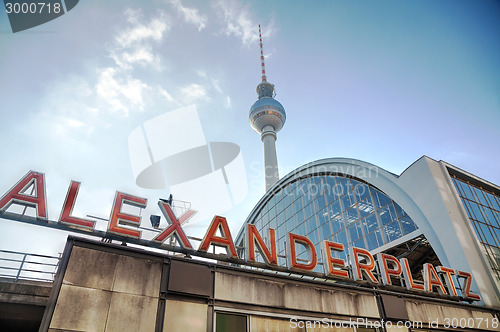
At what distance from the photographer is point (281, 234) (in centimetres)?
4106

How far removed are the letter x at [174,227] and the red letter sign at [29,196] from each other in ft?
14.5

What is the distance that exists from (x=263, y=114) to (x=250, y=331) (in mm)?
94178

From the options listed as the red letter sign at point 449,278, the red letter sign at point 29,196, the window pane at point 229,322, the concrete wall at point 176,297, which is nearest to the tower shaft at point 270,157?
Answer: the red letter sign at point 449,278

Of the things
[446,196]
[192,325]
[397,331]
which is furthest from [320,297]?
[446,196]

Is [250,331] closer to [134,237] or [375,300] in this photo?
[134,237]

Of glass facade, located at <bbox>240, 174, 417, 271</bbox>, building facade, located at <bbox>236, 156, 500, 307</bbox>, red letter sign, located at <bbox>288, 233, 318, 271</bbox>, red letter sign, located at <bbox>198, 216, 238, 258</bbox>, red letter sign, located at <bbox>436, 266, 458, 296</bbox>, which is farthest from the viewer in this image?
glass facade, located at <bbox>240, 174, 417, 271</bbox>

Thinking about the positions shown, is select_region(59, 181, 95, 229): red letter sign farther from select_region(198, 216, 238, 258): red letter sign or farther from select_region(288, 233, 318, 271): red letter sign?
select_region(288, 233, 318, 271): red letter sign

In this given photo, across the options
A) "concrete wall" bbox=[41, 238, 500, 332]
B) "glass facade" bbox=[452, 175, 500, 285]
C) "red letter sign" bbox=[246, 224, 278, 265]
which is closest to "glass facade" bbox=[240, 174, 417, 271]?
"glass facade" bbox=[452, 175, 500, 285]

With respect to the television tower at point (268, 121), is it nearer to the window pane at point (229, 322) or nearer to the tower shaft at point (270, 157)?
the tower shaft at point (270, 157)

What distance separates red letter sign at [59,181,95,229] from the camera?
1298 cm

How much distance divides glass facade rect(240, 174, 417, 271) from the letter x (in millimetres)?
13882

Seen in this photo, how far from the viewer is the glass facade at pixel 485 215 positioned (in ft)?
79.5

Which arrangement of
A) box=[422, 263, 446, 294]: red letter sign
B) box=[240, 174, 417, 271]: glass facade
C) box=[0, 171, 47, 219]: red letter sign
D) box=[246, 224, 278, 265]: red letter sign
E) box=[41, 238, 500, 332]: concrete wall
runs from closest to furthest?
box=[41, 238, 500, 332]: concrete wall → box=[0, 171, 47, 219]: red letter sign → box=[246, 224, 278, 265]: red letter sign → box=[422, 263, 446, 294]: red letter sign → box=[240, 174, 417, 271]: glass facade

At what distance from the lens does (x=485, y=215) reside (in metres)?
27.1
